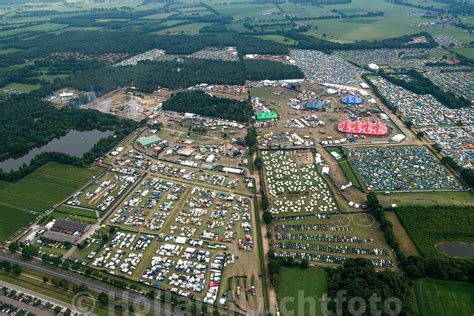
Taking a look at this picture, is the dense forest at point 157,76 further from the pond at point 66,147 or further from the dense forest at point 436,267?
the dense forest at point 436,267

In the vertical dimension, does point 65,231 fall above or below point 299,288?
above

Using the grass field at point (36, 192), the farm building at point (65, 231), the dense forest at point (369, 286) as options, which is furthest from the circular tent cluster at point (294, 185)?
the grass field at point (36, 192)

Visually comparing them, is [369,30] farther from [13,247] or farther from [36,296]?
[36,296]

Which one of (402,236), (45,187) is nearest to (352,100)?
(402,236)

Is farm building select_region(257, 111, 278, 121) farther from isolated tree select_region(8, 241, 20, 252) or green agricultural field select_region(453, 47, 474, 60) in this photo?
green agricultural field select_region(453, 47, 474, 60)

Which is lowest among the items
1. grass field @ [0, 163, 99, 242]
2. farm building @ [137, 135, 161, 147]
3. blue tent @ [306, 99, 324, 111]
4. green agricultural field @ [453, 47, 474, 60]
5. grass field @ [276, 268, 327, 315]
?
grass field @ [276, 268, 327, 315]

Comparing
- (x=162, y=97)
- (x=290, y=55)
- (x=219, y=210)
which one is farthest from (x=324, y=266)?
(x=290, y=55)

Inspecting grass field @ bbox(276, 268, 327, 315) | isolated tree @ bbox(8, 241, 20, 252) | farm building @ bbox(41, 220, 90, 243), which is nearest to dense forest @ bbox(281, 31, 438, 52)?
grass field @ bbox(276, 268, 327, 315)

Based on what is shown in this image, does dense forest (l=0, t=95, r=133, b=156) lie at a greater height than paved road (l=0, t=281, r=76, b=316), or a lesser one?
greater
